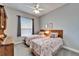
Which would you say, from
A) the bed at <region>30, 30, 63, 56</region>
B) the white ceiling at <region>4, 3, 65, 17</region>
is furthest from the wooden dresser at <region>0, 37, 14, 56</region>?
the white ceiling at <region>4, 3, 65, 17</region>

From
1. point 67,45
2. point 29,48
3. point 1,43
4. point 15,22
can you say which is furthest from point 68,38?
point 1,43

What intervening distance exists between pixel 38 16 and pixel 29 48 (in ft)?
1.72

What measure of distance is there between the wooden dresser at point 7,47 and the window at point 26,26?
23cm

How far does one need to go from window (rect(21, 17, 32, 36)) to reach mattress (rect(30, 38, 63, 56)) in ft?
0.57

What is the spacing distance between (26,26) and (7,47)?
43 cm

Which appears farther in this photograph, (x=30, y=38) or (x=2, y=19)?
(x=30, y=38)

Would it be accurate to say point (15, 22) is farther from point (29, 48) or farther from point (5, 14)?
point (29, 48)

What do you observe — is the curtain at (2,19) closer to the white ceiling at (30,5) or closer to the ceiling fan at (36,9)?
the white ceiling at (30,5)

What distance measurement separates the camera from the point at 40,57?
5.79 feet

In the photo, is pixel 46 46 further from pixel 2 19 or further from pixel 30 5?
pixel 2 19

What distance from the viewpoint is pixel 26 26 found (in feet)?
6.20

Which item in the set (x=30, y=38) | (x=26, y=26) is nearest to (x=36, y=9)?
(x=26, y=26)

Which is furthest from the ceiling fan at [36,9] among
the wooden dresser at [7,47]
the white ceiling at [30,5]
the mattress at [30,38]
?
the wooden dresser at [7,47]

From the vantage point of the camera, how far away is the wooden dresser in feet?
5.70
